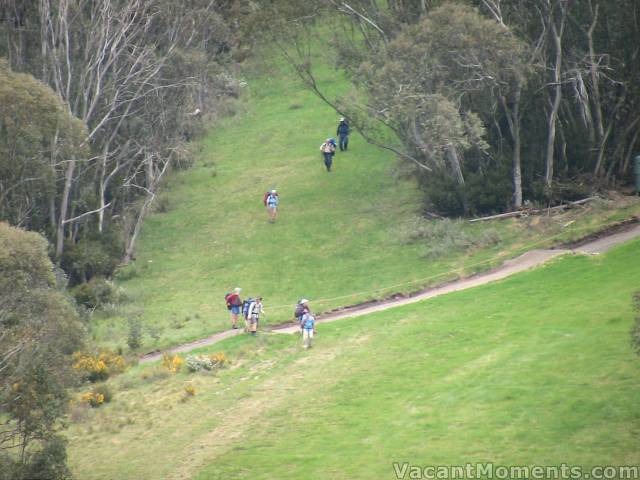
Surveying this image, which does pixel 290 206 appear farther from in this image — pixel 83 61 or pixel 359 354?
pixel 359 354

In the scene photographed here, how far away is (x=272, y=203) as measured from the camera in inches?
1903

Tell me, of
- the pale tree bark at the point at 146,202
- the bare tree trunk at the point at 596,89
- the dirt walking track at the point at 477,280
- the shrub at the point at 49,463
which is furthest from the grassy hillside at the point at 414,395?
the pale tree bark at the point at 146,202

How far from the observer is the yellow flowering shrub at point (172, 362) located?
109 feet

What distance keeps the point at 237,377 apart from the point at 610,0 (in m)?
22.7

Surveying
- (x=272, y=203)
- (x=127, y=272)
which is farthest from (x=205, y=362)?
(x=272, y=203)

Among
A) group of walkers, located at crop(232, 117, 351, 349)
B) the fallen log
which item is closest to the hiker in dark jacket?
the fallen log

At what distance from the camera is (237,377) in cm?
3194

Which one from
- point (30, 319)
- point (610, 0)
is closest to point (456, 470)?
point (30, 319)

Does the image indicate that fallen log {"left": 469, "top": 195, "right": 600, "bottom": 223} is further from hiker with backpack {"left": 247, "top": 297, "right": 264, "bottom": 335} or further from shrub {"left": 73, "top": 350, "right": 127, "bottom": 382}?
shrub {"left": 73, "top": 350, "right": 127, "bottom": 382}

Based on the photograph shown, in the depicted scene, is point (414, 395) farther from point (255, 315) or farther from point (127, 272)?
point (127, 272)

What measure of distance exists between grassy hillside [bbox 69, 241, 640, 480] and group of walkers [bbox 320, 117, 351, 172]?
18.9 meters

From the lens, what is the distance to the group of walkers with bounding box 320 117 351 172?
53438mm

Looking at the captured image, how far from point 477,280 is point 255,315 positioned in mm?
8025

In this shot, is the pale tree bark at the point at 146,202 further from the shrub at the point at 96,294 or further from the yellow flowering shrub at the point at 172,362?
the yellow flowering shrub at the point at 172,362
